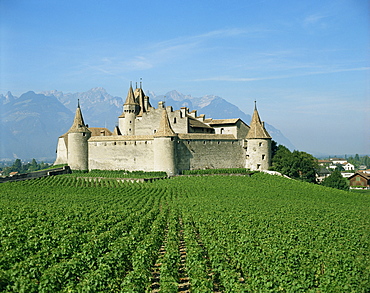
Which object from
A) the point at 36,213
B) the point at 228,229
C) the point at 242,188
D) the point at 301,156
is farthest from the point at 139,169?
the point at 228,229

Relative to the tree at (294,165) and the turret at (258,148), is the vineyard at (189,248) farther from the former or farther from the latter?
the turret at (258,148)

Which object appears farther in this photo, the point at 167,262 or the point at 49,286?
the point at 167,262

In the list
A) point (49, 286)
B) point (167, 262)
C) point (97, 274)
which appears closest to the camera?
point (49, 286)

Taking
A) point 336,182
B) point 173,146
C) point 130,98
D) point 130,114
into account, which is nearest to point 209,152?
point 173,146

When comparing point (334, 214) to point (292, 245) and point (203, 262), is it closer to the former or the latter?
point (292, 245)

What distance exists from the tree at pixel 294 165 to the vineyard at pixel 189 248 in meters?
22.0

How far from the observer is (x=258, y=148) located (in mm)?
51656

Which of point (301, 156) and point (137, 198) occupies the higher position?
point (301, 156)

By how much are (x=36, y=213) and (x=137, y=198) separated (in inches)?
442

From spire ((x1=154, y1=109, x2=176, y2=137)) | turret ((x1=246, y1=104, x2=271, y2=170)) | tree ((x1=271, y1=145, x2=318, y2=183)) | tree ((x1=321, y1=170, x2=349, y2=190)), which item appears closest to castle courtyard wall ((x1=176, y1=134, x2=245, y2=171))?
turret ((x1=246, y1=104, x2=271, y2=170))

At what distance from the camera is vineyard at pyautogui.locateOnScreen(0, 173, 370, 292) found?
36.9 feet

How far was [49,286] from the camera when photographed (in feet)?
34.0

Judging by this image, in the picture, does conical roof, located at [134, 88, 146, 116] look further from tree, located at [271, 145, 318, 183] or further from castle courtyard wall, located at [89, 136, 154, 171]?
tree, located at [271, 145, 318, 183]

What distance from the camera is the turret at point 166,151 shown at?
47.8 metres
